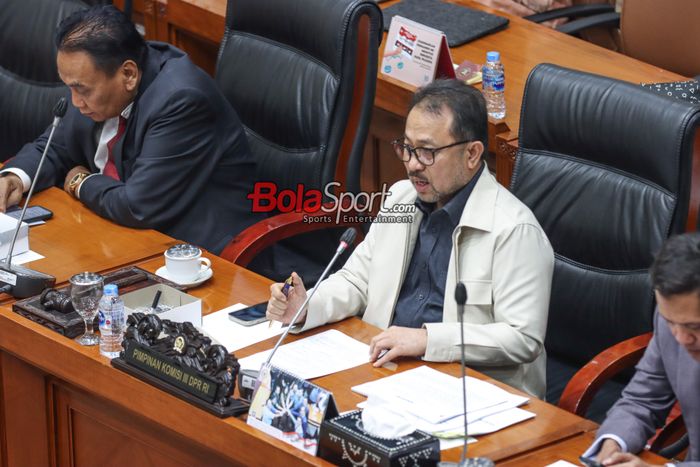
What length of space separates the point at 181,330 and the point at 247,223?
1.05 metres

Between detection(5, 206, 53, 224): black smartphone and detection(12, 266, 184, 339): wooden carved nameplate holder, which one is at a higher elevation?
detection(12, 266, 184, 339): wooden carved nameplate holder

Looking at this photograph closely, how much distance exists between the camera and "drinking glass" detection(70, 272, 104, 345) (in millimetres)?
2650

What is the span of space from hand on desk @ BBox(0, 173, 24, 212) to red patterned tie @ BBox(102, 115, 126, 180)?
236 mm

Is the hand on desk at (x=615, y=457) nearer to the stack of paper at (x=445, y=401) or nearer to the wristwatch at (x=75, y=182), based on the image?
the stack of paper at (x=445, y=401)

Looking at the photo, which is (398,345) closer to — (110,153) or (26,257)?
(26,257)

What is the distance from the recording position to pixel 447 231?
2.80 meters

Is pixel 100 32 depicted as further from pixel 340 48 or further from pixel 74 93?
pixel 340 48

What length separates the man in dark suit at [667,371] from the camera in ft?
6.87

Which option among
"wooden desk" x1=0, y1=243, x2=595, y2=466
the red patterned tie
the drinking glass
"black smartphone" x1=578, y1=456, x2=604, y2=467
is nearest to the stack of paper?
"wooden desk" x1=0, y1=243, x2=595, y2=466

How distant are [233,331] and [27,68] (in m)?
1.79

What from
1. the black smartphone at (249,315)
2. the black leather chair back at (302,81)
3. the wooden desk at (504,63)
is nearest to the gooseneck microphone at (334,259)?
the black smartphone at (249,315)

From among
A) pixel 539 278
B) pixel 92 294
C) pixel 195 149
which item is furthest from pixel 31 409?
pixel 539 278

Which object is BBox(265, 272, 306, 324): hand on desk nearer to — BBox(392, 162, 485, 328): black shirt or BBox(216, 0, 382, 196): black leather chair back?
BBox(392, 162, 485, 328): black shirt

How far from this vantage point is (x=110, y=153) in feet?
11.4
